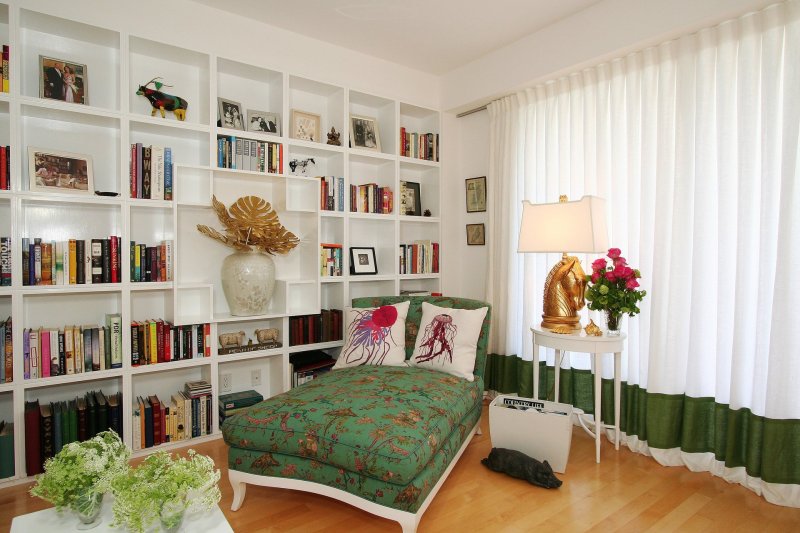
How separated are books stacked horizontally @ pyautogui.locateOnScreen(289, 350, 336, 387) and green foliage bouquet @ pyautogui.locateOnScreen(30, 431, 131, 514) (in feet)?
5.97

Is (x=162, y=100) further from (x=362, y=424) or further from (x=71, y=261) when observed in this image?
(x=362, y=424)

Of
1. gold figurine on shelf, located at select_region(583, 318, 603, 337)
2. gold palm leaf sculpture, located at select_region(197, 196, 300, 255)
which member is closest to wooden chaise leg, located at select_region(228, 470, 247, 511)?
gold palm leaf sculpture, located at select_region(197, 196, 300, 255)

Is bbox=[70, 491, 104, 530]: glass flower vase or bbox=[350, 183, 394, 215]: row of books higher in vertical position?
bbox=[350, 183, 394, 215]: row of books

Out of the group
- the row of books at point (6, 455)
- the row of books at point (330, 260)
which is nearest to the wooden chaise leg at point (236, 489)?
the row of books at point (6, 455)

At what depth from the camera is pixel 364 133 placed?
3551 millimetres

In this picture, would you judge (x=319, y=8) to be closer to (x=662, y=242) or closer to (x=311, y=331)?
(x=311, y=331)

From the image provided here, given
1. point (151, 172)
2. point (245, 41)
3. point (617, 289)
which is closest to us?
point (617, 289)

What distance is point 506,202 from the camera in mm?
3445

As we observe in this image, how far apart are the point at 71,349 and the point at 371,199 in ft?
7.05

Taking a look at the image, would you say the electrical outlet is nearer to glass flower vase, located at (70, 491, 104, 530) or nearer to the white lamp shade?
glass flower vase, located at (70, 491, 104, 530)

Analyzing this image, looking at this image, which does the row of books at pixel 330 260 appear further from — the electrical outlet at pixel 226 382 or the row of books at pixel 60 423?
the row of books at pixel 60 423

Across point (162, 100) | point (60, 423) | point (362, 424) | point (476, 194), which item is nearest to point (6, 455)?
point (60, 423)

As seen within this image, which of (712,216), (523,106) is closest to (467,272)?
(523,106)

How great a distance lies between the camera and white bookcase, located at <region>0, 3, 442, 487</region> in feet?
7.82
